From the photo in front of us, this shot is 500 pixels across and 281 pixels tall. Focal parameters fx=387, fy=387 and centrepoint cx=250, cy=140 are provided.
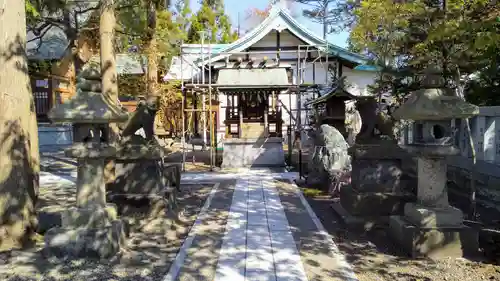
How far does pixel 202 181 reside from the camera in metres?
12.1

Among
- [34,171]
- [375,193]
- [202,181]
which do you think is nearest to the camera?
[34,171]

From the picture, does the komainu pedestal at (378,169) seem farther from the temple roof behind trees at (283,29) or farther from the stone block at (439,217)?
the temple roof behind trees at (283,29)

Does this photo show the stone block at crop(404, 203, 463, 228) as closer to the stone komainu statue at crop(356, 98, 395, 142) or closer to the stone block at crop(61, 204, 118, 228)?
the stone komainu statue at crop(356, 98, 395, 142)

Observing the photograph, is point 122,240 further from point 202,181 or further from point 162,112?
point 162,112

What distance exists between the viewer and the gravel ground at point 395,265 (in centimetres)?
471

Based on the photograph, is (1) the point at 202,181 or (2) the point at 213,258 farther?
(1) the point at 202,181

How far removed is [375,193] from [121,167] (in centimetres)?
482

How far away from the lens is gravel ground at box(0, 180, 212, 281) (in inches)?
188

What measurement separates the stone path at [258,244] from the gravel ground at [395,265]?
0.68 ft

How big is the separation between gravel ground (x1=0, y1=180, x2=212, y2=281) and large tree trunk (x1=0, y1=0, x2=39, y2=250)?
45 centimetres

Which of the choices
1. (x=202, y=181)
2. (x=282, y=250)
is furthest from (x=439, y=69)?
(x=202, y=181)

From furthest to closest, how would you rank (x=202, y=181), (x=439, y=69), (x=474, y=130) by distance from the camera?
(x=202, y=181)
(x=474, y=130)
(x=439, y=69)

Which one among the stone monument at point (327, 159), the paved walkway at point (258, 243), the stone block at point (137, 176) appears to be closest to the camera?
the paved walkway at point (258, 243)

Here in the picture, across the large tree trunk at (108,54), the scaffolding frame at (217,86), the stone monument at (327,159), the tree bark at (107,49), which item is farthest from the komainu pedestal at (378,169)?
the tree bark at (107,49)
